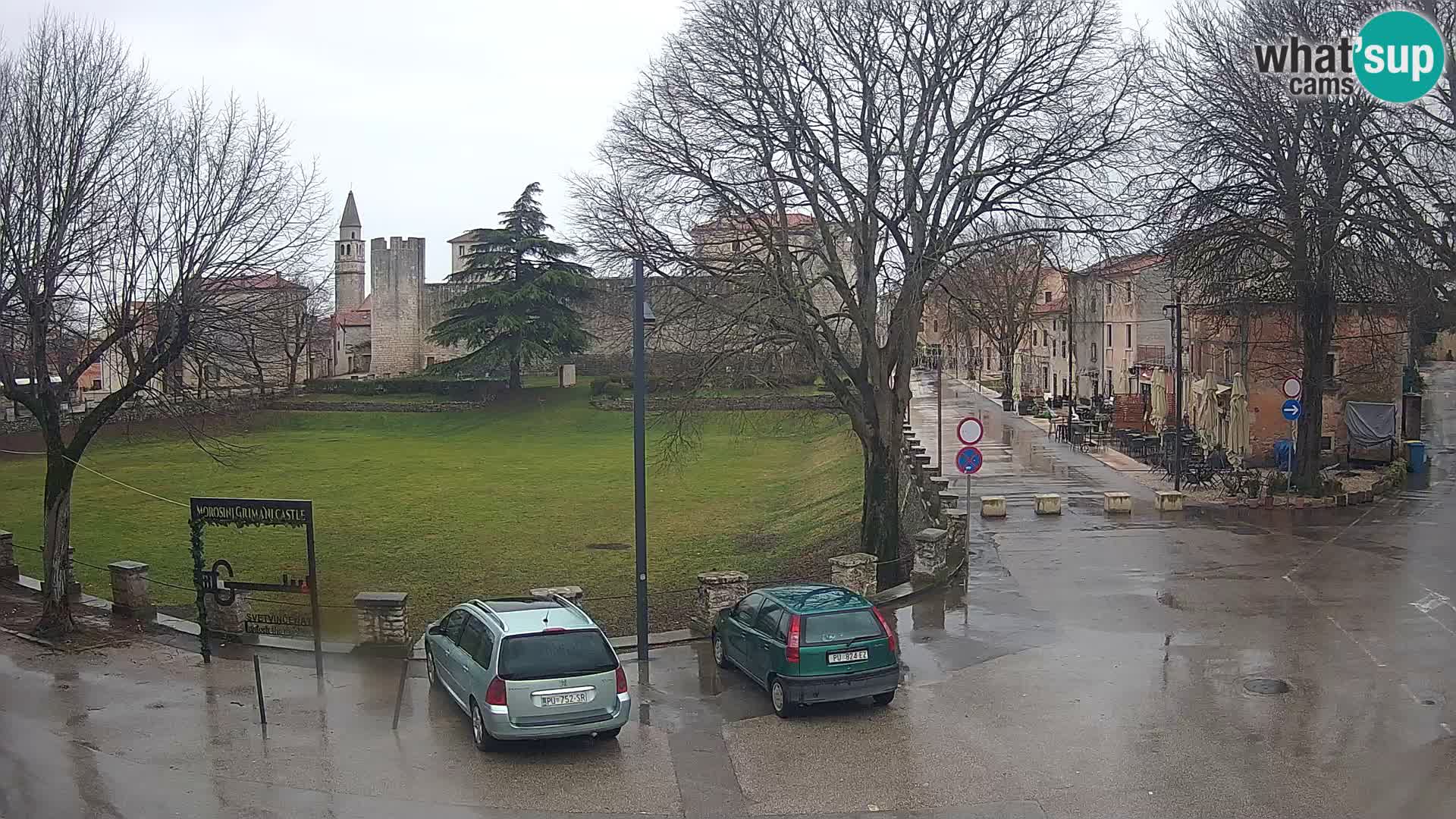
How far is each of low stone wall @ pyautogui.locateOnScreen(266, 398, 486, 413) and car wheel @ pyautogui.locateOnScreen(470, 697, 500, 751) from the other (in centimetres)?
5764

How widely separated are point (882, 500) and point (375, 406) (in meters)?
52.1

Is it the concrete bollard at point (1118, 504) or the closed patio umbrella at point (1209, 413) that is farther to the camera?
the closed patio umbrella at point (1209, 413)

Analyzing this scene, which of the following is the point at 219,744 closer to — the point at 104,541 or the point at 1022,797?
the point at 1022,797

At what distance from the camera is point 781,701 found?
44.7 feet

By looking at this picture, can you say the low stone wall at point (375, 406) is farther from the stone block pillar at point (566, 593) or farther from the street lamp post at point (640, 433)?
the street lamp post at point (640, 433)

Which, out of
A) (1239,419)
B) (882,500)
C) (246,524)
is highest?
(1239,419)

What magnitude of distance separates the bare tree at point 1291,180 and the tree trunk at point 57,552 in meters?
23.0

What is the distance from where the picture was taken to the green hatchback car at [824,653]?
43.7ft

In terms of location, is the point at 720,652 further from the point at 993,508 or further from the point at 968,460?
the point at 993,508

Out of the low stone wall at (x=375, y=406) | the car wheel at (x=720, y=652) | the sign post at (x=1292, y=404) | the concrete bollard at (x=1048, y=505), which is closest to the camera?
the car wheel at (x=720, y=652)

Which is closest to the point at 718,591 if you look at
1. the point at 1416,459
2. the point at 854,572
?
the point at 854,572

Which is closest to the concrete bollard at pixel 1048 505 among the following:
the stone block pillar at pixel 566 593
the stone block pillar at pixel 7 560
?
the stone block pillar at pixel 566 593

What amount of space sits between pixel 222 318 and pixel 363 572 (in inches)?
361

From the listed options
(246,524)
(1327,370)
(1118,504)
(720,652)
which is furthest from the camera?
(1327,370)
